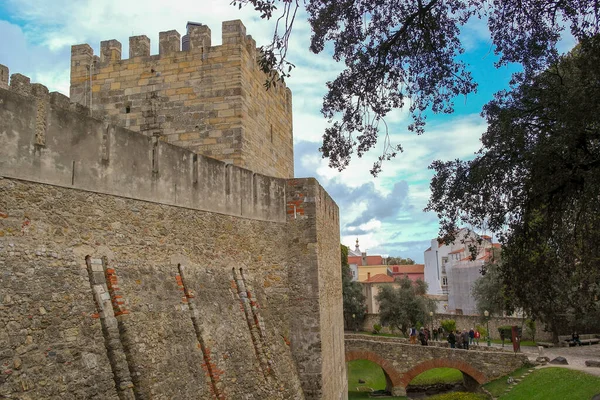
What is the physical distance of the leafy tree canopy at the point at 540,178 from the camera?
26.2 feet

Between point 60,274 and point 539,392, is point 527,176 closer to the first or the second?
point 60,274

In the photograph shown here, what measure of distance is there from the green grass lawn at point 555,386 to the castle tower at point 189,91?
13.2 metres

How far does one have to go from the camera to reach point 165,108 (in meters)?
13.3

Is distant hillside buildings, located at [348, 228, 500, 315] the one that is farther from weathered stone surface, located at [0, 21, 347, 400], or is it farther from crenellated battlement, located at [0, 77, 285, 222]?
crenellated battlement, located at [0, 77, 285, 222]

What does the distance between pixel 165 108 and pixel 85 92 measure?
2231 millimetres

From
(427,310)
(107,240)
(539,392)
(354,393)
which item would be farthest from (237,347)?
(427,310)

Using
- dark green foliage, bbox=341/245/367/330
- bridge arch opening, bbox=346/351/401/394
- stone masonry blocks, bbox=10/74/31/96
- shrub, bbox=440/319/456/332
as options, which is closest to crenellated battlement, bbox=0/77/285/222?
stone masonry blocks, bbox=10/74/31/96

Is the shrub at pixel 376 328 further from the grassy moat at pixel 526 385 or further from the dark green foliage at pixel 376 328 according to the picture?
the grassy moat at pixel 526 385

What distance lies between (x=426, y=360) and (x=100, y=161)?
85.8 ft

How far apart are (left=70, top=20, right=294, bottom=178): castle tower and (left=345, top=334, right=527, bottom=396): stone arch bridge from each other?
60.9ft

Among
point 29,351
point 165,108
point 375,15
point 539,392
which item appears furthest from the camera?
point 539,392

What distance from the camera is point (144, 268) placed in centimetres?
725

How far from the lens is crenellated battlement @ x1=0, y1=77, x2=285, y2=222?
18.8 feet

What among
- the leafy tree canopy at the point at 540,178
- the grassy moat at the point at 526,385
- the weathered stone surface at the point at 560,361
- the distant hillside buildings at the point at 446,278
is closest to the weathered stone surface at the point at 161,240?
the leafy tree canopy at the point at 540,178
